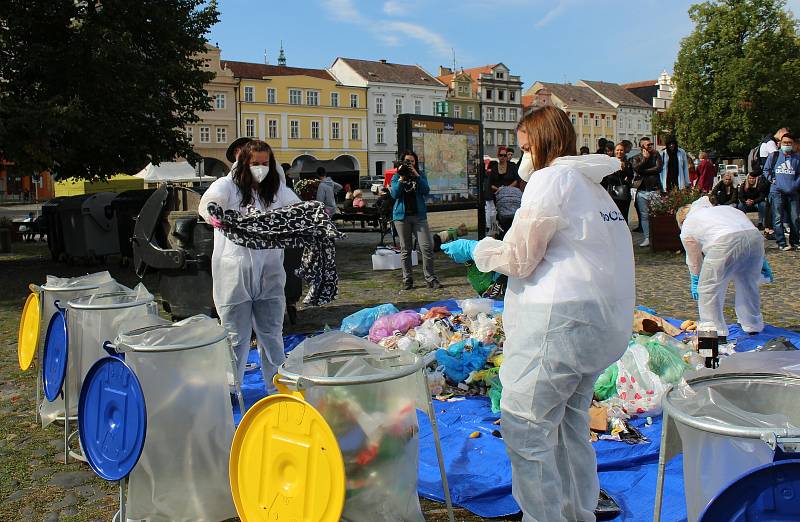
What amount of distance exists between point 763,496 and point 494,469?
250cm

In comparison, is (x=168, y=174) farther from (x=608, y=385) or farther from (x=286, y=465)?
(x=286, y=465)

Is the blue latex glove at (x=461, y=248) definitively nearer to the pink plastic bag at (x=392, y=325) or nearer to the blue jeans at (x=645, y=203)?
the pink plastic bag at (x=392, y=325)

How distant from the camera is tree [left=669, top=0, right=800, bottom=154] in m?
47.2

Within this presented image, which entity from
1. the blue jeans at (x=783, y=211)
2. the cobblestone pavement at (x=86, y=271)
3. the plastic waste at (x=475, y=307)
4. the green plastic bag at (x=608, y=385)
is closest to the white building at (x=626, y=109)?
the cobblestone pavement at (x=86, y=271)

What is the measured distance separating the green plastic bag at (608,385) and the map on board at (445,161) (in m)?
9.02

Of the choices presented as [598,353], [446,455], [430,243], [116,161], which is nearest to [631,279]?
[598,353]

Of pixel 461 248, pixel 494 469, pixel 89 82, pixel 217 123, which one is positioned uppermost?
pixel 217 123

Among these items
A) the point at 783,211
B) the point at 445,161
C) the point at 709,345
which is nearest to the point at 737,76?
the point at 783,211

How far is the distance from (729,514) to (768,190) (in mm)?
14471

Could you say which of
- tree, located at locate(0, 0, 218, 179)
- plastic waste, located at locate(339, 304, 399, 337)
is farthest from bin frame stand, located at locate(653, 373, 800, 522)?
tree, located at locate(0, 0, 218, 179)

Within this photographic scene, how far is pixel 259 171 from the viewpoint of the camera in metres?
5.16

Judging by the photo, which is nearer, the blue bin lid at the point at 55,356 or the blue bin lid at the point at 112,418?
the blue bin lid at the point at 112,418

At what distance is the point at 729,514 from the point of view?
5.98 feet

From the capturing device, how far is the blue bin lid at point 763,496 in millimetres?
1738
